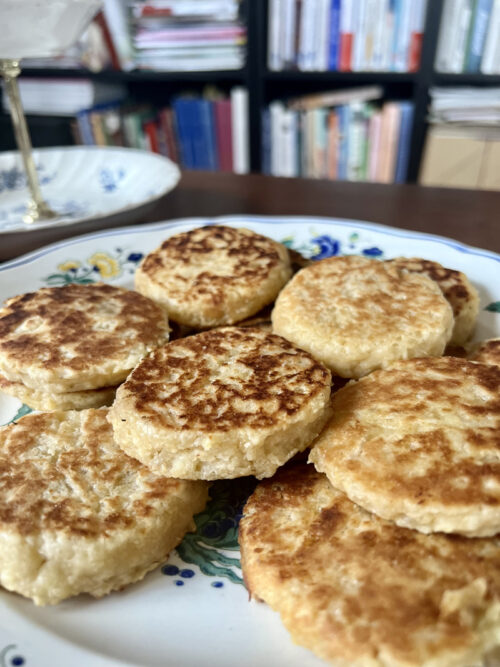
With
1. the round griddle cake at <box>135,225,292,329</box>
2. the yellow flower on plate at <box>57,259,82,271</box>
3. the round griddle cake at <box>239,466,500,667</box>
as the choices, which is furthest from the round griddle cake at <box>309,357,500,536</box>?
the yellow flower on plate at <box>57,259,82,271</box>

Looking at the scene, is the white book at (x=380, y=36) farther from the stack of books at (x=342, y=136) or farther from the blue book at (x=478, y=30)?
the blue book at (x=478, y=30)

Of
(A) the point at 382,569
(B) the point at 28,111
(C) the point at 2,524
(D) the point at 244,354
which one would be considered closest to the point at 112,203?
(D) the point at 244,354

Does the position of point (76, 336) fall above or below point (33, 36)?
below

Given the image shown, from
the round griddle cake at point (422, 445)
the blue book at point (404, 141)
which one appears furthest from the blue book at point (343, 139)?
the round griddle cake at point (422, 445)

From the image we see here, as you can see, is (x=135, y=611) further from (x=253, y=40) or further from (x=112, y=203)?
(x=253, y=40)

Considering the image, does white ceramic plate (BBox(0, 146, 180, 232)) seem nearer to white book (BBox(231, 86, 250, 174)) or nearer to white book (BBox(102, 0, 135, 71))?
white book (BBox(231, 86, 250, 174))

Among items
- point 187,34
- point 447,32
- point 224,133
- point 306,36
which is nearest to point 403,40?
point 447,32

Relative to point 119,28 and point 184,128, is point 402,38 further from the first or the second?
point 119,28

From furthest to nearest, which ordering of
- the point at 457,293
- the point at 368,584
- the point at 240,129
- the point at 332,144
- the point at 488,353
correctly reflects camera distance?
1. the point at 240,129
2. the point at 332,144
3. the point at 457,293
4. the point at 488,353
5. the point at 368,584
